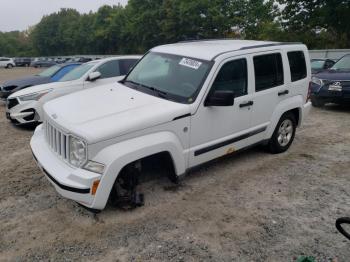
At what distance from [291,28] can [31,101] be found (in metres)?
31.0

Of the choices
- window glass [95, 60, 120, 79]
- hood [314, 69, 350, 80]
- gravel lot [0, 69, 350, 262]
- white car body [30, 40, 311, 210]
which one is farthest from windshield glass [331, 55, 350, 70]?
window glass [95, 60, 120, 79]

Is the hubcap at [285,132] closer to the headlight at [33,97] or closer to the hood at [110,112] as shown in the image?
the hood at [110,112]

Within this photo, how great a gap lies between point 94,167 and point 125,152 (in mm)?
334

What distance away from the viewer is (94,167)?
3477 mm

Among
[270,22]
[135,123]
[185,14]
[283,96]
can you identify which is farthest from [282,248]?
[185,14]

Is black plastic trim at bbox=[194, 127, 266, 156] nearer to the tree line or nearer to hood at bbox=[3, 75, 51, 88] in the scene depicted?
the tree line

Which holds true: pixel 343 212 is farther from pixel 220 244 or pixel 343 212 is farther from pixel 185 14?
pixel 185 14

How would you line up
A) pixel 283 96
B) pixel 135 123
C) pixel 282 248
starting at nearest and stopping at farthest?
pixel 282 248, pixel 135 123, pixel 283 96

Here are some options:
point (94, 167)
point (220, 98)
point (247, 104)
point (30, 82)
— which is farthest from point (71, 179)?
point (30, 82)

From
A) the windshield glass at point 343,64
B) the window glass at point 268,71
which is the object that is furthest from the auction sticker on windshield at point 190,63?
the windshield glass at point 343,64

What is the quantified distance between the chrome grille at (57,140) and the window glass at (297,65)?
145 inches

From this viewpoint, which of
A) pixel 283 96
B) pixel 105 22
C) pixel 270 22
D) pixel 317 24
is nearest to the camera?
pixel 283 96

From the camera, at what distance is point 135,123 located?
12.1 ft

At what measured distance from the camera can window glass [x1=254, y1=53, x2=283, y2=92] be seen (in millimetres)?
5008
